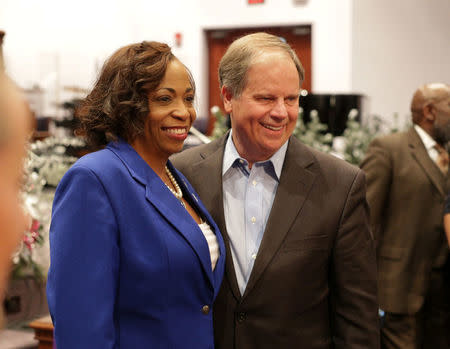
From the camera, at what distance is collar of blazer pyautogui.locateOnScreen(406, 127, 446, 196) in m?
3.55

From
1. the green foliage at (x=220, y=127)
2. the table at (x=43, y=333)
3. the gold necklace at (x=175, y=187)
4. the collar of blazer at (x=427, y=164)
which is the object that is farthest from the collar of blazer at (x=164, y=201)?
the green foliage at (x=220, y=127)

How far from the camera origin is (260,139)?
79.1 inches

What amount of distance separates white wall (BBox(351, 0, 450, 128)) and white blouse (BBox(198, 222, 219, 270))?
7.46 metres

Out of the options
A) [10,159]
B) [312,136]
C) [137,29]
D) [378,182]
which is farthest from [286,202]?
[137,29]

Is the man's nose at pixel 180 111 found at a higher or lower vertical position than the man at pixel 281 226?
higher

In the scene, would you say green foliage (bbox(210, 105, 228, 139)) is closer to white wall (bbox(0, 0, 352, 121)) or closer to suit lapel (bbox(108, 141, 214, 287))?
suit lapel (bbox(108, 141, 214, 287))

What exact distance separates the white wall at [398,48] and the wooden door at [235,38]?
31.9 inches

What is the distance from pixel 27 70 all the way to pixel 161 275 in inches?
414

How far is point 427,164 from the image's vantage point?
11.8 feet

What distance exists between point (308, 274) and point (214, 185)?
426 mm

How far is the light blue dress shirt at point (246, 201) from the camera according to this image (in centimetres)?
196

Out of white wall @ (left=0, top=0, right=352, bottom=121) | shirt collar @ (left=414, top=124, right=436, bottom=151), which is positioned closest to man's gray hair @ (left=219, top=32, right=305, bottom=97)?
shirt collar @ (left=414, top=124, right=436, bottom=151)

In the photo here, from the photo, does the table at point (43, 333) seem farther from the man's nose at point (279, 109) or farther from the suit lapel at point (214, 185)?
the man's nose at point (279, 109)

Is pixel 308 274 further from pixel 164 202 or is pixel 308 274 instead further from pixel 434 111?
pixel 434 111
